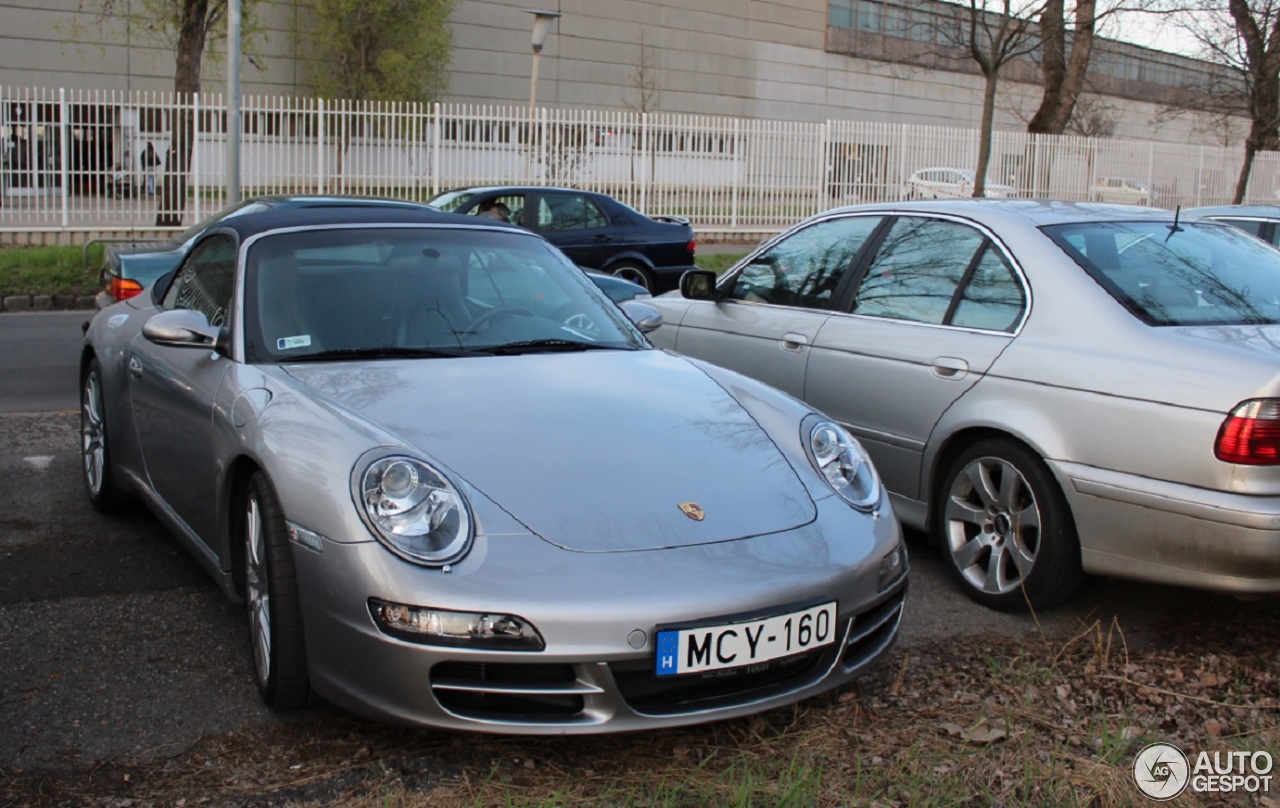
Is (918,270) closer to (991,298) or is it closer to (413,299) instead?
(991,298)

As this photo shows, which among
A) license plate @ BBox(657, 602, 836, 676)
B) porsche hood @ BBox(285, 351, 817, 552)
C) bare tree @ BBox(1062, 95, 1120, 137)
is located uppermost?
bare tree @ BBox(1062, 95, 1120, 137)

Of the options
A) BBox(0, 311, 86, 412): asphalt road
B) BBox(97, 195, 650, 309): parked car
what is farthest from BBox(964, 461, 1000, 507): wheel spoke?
BBox(0, 311, 86, 412): asphalt road

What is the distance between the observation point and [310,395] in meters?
3.69

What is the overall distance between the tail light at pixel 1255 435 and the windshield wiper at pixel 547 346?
6.61 feet

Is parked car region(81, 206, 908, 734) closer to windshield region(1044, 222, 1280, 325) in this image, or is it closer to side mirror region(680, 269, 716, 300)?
windshield region(1044, 222, 1280, 325)

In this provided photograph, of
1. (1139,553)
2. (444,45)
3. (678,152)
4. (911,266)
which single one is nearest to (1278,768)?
(1139,553)

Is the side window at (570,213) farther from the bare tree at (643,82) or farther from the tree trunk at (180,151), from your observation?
the bare tree at (643,82)

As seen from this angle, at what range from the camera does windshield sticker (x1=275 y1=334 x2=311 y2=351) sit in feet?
13.3

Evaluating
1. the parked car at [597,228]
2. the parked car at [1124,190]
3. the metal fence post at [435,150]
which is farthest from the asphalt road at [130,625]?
the parked car at [1124,190]

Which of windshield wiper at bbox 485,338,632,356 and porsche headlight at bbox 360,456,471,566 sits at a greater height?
windshield wiper at bbox 485,338,632,356

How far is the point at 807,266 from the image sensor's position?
19.1 feet

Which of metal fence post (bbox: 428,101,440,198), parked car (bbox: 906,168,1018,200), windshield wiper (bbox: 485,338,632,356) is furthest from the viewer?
parked car (bbox: 906,168,1018,200)

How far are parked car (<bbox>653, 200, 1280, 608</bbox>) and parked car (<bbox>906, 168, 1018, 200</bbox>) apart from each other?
21252 millimetres

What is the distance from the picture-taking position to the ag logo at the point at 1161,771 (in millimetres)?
3139
